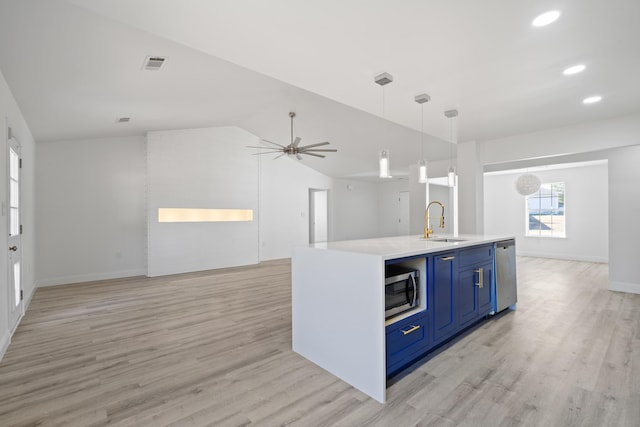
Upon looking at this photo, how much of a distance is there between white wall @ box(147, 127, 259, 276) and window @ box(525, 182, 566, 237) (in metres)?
7.31

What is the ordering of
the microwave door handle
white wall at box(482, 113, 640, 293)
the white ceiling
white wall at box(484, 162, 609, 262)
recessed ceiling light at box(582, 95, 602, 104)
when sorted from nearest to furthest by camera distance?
the white ceiling
the microwave door handle
recessed ceiling light at box(582, 95, 602, 104)
white wall at box(482, 113, 640, 293)
white wall at box(484, 162, 609, 262)

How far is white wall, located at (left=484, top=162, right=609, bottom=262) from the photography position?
24.2ft

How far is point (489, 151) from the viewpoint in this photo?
527 cm

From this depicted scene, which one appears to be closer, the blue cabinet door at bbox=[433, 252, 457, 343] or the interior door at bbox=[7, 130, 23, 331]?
the blue cabinet door at bbox=[433, 252, 457, 343]

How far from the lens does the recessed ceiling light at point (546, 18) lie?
6.36ft

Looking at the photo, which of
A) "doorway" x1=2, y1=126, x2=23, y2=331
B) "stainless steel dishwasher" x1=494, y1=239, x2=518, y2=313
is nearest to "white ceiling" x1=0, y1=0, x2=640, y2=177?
"doorway" x1=2, y1=126, x2=23, y2=331

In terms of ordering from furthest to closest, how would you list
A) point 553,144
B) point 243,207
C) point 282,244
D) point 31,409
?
point 282,244
point 243,207
point 553,144
point 31,409

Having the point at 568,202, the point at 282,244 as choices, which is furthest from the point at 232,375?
the point at 568,202

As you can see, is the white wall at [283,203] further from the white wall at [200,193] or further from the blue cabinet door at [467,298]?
the blue cabinet door at [467,298]

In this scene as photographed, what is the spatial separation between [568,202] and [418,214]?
4228 millimetres

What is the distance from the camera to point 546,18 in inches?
78.4

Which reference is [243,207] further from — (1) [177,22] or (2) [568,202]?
(2) [568,202]

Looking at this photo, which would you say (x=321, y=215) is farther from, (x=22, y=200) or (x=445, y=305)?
(x=445, y=305)

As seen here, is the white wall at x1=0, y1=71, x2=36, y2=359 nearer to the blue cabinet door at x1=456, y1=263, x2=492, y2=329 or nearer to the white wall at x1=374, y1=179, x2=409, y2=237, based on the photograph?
the blue cabinet door at x1=456, y1=263, x2=492, y2=329
